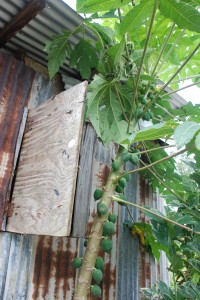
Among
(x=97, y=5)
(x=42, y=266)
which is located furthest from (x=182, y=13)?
(x=42, y=266)

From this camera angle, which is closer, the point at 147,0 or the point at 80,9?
the point at 147,0

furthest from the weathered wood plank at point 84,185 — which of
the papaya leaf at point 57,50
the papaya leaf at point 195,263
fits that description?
the papaya leaf at point 195,263

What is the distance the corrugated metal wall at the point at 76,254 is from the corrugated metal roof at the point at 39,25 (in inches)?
8.6

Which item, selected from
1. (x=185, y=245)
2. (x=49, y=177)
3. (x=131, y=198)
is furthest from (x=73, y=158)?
(x=131, y=198)

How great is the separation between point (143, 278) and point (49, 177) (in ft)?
5.31


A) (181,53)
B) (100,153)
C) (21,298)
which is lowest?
(21,298)

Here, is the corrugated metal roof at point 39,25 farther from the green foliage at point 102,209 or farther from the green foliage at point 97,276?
the green foliage at point 97,276

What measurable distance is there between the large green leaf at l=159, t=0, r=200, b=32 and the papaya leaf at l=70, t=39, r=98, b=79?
2.62 feet

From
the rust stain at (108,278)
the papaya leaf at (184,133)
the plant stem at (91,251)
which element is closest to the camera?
the papaya leaf at (184,133)

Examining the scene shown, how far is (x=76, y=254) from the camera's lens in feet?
6.97

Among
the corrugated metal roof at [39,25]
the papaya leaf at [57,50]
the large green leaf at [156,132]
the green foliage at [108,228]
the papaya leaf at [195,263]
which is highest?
the corrugated metal roof at [39,25]

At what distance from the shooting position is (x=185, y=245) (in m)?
2.22

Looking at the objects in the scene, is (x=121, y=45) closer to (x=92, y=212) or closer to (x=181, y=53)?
(x=181, y=53)

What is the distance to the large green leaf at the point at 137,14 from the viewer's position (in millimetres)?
1441
